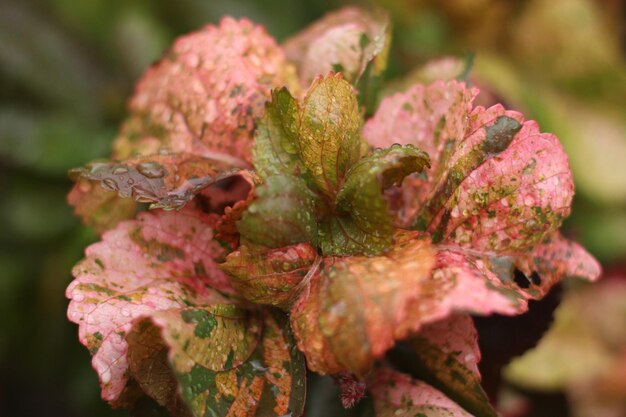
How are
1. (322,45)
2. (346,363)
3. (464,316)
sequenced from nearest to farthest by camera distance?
(346,363)
(464,316)
(322,45)

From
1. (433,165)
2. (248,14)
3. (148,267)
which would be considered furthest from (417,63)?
(148,267)

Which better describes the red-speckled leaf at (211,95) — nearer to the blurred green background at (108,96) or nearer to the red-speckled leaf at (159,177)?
the red-speckled leaf at (159,177)

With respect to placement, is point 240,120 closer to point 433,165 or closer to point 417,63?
point 433,165

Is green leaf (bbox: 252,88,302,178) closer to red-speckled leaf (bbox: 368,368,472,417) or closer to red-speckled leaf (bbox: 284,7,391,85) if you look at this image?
red-speckled leaf (bbox: 284,7,391,85)

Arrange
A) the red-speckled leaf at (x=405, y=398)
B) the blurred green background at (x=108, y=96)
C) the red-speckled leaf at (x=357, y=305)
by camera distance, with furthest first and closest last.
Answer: the blurred green background at (x=108, y=96)
the red-speckled leaf at (x=405, y=398)
the red-speckled leaf at (x=357, y=305)

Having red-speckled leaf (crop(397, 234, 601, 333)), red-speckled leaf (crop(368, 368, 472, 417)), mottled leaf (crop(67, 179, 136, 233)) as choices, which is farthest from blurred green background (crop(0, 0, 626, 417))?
red-speckled leaf (crop(368, 368, 472, 417))

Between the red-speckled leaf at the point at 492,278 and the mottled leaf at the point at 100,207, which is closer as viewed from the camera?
the red-speckled leaf at the point at 492,278

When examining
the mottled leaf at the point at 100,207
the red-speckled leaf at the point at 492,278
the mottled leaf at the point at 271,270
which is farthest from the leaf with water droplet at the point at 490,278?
the mottled leaf at the point at 100,207

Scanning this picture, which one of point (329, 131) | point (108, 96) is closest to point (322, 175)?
point (329, 131)
